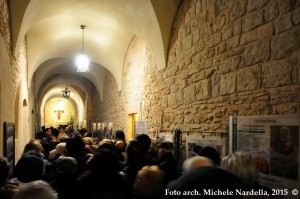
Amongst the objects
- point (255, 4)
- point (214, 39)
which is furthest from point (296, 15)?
point (214, 39)

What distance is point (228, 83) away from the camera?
380cm

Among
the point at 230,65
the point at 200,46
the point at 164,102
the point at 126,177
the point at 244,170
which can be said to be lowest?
the point at 126,177

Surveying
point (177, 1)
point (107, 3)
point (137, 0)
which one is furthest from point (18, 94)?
point (177, 1)

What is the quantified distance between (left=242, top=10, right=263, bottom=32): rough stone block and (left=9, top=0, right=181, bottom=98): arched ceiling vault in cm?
239

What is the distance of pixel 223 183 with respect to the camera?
1.71m

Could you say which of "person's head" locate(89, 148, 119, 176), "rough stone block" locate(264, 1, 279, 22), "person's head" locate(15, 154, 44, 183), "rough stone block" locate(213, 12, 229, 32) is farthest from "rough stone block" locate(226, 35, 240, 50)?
"person's head" locate(15, 154, 44, 183)

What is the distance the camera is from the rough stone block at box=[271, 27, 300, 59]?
273cm

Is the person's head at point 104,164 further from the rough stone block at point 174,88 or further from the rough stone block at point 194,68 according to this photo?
the rough stone block at point 174,88

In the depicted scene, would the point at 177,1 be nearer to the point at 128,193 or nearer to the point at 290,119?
the point at 290,119

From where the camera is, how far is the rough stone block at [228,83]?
369cm

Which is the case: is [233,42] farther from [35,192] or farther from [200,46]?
[35,192]

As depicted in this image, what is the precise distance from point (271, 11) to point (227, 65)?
0.93 metres

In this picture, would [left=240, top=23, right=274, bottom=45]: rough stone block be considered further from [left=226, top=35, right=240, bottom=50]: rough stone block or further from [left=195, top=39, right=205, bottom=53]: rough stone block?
[left=195, top=39, right=205, bottom=53]: rough stone block

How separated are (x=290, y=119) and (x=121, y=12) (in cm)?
496
